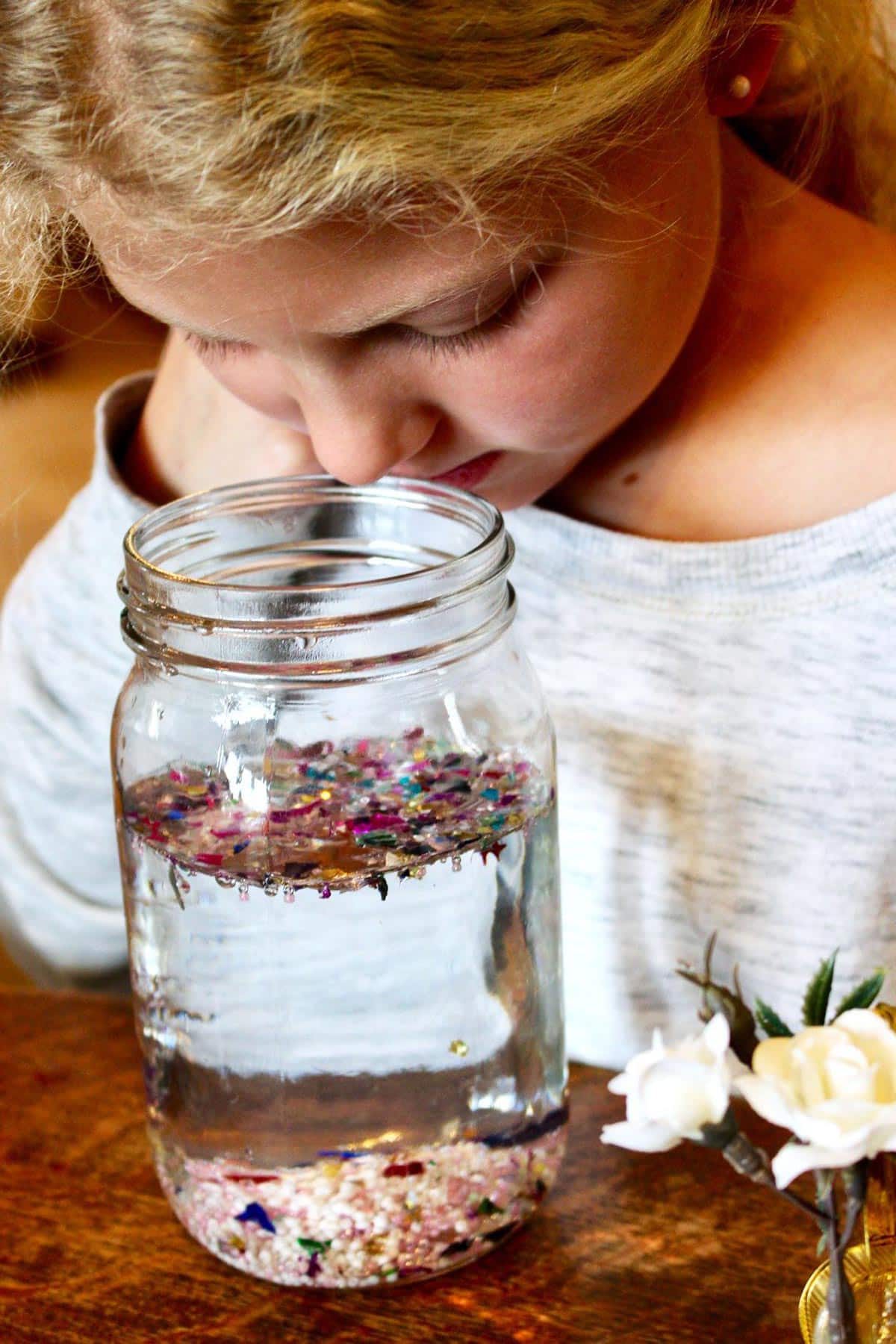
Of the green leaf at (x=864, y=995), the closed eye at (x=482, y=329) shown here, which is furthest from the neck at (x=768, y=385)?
the green leaf at (x=864, y=995)

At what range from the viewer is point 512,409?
21.3 inches

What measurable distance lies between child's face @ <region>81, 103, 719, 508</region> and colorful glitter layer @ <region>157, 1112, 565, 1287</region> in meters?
0.25

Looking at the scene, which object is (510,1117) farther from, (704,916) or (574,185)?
(574,185)

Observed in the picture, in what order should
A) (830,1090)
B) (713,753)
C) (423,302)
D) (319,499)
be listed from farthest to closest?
1. (713,753)
2. (319,499)
3. (423,302)
4. (830,1090)

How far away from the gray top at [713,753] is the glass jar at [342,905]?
16cm

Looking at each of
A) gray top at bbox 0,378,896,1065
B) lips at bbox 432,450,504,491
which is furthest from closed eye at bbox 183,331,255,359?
gray top at bbox 0,378,896,1065

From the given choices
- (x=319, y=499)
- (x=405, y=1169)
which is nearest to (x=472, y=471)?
(x=319, y=499)

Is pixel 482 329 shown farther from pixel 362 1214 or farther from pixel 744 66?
pixel 362 1214

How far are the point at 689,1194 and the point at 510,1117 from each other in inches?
2.9

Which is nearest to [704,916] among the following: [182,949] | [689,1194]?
[689,1194]

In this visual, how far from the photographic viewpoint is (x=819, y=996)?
1.26ft

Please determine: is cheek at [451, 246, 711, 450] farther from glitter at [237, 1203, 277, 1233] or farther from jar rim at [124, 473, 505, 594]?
glitter at [237, 1203, 277, 1233]

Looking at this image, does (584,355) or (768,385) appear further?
(768,385)

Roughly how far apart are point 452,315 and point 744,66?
17 cm
